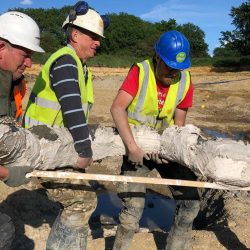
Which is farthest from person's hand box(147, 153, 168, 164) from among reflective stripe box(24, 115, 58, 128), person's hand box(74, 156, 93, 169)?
reflective stripe box(24, 115, 58, 128)

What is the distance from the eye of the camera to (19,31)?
9.68 ft

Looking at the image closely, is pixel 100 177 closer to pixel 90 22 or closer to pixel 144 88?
pixel 144 88

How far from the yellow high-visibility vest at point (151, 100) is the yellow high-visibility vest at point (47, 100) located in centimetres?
49

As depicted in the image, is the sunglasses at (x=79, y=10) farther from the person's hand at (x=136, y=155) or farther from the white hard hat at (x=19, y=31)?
the person's hand at (x=136, y=155)

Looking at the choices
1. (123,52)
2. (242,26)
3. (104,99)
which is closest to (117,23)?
(123,52)

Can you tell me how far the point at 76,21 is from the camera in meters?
3.33

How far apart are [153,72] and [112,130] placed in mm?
608

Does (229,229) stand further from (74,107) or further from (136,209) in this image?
(74,107)

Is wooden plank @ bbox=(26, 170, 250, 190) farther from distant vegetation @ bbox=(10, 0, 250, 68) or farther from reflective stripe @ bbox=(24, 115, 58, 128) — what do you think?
distant vegetation @ bbox=(10, 0, 250, 68)

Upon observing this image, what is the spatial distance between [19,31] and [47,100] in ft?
1.82

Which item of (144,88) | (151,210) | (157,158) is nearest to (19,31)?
(144,88)

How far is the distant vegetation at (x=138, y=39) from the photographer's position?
31.0 metres

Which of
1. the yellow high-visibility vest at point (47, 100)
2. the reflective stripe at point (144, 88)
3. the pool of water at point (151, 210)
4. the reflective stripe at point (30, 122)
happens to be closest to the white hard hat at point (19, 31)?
the yellow high-visibility vest at point (47, 100)

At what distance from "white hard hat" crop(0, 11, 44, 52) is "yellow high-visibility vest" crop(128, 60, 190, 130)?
3.14ft
